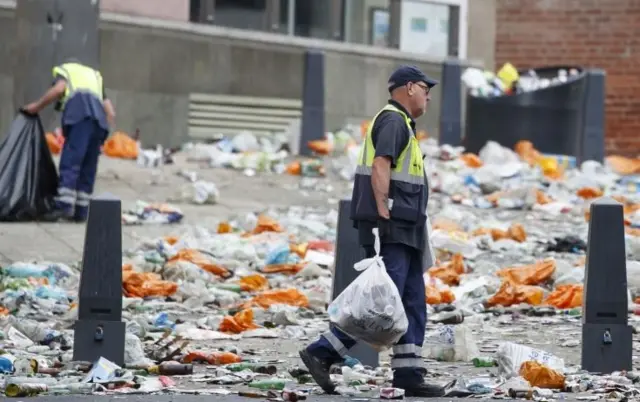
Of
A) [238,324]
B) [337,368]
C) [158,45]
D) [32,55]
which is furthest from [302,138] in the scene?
[337,368]

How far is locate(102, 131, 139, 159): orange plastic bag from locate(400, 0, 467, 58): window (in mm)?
6457

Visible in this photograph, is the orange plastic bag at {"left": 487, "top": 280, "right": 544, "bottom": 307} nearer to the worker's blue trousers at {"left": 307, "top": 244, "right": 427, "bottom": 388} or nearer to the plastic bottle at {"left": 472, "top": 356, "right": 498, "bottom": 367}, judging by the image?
the plastic bottle at {"left": 472, "top": 356, "right": 498, "bottom": 367}

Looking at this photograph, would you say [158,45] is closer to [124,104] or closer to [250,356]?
[124,104]

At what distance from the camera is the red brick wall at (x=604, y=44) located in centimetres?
2661

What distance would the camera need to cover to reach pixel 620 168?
2328cm

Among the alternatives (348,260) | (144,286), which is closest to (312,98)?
(144,286)

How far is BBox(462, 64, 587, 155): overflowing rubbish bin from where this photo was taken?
75.2 ft

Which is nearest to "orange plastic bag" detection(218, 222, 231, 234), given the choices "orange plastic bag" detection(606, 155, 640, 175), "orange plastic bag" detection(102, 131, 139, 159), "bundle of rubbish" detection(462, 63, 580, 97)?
"orange plastic bag" detection(102, 131, 139, 159)

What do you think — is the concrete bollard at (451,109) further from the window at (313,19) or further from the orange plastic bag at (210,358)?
the orange plastic bag at (210,358)

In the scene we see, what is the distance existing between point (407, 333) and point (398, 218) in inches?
20.8

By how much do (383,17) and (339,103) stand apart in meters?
1.71

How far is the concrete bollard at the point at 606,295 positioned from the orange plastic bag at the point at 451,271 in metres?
3.73

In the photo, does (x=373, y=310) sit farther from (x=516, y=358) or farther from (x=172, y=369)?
(x=172, y=369)

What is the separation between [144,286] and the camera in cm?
1183
